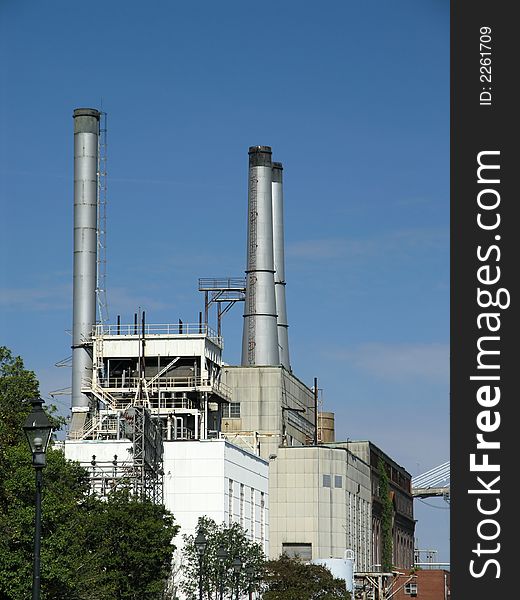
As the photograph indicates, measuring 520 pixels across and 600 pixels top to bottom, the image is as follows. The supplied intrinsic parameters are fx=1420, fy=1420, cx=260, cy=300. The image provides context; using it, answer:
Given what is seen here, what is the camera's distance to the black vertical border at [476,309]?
1822 centimetres

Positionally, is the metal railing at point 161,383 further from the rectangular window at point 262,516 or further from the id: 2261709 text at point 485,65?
the id: 2261709 text at point 485,65

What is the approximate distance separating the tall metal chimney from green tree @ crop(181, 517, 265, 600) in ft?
79.9

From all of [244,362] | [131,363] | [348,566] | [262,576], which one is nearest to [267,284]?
[244,362]

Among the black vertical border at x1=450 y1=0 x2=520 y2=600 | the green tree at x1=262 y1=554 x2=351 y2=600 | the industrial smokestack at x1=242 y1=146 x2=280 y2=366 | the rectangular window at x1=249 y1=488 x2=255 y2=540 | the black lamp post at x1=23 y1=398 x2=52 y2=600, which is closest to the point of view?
the black vertical border at x1=450 y1=0 x2=520 y2=600

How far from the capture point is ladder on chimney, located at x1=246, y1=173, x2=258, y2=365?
10956cm

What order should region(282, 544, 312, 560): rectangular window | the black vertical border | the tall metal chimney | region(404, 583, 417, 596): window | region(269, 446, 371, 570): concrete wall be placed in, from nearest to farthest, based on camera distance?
the black vertical border → the tall metal chimney → region(282, 544, 312, 560): rectangular window → region(269, 446, 371, 570): concrete wall → region(404, 583, 417, 596): window

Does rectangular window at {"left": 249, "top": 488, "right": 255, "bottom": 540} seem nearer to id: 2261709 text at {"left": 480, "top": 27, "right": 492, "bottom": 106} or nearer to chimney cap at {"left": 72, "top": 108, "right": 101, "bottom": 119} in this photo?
chimney cap at {"left": 72, "top": 108, "right": 101, "bottom": 119}

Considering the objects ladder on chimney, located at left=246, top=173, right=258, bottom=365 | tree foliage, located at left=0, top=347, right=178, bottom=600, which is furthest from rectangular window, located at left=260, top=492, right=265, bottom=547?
tree foliage, located at left=0, top=347, right=178, bottom=600

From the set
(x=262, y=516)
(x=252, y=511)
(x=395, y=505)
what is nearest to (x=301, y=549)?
(x=262, y=516)

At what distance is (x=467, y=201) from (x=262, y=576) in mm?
55116

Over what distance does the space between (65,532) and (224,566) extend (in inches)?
858

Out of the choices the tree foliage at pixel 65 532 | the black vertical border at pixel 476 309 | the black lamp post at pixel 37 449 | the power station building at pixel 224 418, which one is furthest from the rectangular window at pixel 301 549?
the black vertical border at pixel 476 309

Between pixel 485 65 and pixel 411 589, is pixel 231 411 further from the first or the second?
pixel 485 65

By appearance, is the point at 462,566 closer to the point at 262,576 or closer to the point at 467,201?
the point at 467,201
